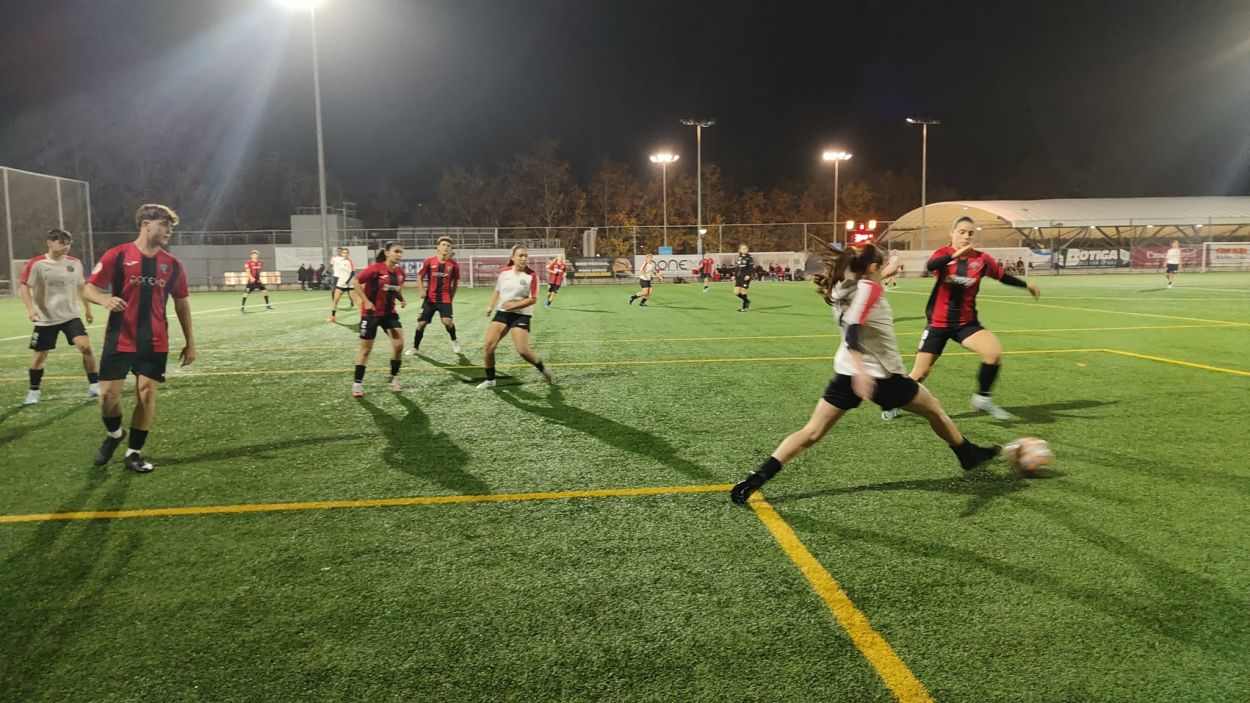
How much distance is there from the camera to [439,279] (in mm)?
12758

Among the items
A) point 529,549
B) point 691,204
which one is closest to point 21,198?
point 529,549

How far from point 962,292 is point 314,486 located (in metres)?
6.35

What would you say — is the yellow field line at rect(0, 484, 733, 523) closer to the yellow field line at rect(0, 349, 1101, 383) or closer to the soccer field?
the soccer field

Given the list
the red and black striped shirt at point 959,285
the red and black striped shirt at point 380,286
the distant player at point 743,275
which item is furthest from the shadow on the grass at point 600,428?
the distant player at point 743,275

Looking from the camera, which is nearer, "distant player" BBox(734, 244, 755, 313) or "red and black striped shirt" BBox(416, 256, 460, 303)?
"red and black striped shirt" BBox(416, 256, 460, 303)

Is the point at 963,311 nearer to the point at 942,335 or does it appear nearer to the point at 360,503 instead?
the point at 942,335

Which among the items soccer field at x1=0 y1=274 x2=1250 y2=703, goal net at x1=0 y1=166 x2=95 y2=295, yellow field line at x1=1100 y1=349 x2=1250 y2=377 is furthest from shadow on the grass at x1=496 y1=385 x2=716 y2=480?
goal net at x1=0 y1=166 x2=95 y2=295

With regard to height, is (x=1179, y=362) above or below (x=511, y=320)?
below

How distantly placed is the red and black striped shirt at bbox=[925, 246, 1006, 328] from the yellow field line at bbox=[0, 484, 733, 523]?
3.74 metres

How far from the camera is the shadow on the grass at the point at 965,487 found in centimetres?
502

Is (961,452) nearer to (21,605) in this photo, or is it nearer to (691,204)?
(21,605)

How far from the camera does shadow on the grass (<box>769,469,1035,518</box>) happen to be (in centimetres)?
502

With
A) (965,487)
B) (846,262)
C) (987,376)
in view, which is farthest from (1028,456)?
(987,376)

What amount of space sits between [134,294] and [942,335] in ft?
24.4
